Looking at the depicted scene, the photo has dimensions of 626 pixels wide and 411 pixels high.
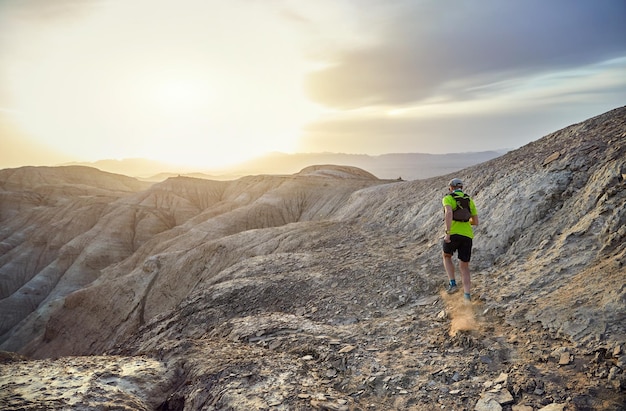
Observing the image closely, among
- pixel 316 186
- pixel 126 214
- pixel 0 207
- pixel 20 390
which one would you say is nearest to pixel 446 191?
pixel 20 390

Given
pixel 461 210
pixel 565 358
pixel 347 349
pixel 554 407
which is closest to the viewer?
pixel 554 407

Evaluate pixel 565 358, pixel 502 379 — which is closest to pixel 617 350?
pixel 565 358

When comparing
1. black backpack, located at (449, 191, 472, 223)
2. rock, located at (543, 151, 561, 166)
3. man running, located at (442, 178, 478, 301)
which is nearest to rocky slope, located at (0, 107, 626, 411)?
rock, located at (543, 151, 561, 166)

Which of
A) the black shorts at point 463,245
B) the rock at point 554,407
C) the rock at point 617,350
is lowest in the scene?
the rock at point 554,407

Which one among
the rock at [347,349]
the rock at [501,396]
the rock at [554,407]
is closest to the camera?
the rock at [554,407]

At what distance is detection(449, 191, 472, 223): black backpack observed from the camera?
6.26 meters

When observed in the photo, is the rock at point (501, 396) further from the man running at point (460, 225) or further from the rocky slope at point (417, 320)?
the man running at point (460, 225)

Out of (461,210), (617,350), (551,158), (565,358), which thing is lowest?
(565,358)

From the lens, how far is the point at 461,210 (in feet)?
20.5

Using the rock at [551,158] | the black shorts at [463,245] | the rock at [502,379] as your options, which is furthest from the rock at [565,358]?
the rock at [551,158]

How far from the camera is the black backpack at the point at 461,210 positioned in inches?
247

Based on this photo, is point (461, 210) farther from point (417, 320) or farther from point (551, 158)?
point (551, 158)

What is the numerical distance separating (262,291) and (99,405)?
5.56 metres

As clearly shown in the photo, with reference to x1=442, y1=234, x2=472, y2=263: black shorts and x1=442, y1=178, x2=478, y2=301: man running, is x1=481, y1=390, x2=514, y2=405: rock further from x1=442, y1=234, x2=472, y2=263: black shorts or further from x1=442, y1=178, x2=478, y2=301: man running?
x1=442, y1=234, x2=472, y2=263: black shorts
